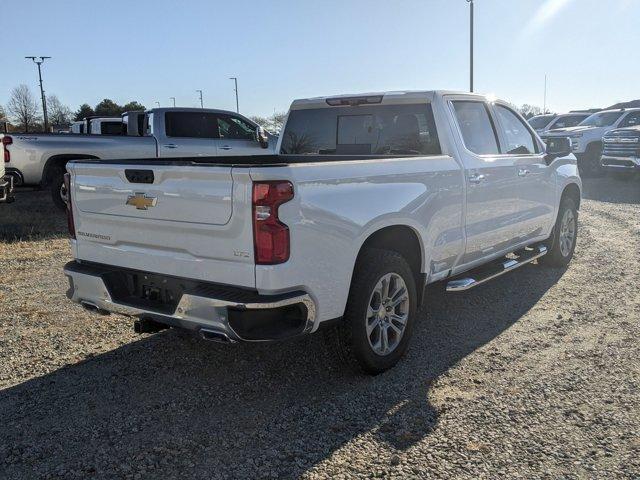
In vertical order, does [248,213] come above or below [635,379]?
above

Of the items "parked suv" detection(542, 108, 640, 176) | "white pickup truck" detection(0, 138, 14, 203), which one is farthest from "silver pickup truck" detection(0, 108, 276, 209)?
"parked suv" detection(542, 108, 640, 176)

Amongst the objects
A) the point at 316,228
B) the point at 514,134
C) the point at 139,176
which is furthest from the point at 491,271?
the point at 139,176

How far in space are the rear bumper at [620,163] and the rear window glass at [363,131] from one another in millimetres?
12683

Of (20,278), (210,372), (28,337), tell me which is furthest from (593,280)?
(20,278)

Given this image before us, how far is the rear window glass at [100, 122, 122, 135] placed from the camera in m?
17.4

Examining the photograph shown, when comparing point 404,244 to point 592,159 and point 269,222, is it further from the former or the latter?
point 592,159

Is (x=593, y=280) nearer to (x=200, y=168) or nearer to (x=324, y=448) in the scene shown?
(x=324, y=448)

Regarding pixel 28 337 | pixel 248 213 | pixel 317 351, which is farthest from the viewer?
pixel 28 337

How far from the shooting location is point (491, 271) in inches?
210

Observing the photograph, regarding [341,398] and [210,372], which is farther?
A: [210,372]

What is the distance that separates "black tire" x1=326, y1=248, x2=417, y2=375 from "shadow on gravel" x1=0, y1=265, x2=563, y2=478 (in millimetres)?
139

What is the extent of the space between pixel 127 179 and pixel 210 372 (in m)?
1.44

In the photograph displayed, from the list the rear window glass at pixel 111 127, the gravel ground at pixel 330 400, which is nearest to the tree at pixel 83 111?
the rear window glass at pixel 111 127

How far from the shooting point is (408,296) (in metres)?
4.26
